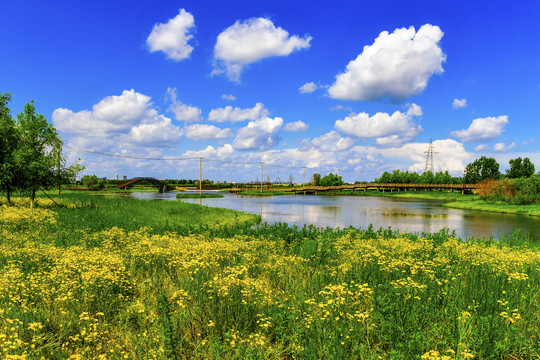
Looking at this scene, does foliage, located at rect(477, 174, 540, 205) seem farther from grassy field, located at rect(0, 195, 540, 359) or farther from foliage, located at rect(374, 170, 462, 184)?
foliage, located at rect(374, 170, 462, 184)

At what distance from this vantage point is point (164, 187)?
14325 centimetres

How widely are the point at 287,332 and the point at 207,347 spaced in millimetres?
1310

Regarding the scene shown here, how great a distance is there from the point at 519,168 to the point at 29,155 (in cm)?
12986

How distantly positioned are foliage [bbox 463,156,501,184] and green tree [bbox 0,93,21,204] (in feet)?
427

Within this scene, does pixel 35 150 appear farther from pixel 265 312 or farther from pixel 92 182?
pixel 92 182

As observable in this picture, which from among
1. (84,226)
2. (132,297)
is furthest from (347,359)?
(84,226)

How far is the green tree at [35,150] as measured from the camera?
24062mm

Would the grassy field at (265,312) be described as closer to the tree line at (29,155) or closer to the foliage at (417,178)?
the tree line at (29,155)

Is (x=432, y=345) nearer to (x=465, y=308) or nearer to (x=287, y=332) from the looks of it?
(x=465, y=308)

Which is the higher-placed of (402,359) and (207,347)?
(402,359)

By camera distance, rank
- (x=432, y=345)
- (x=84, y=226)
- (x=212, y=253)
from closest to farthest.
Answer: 1. (x=432, y=345)
2. (x=212, y=253)
3. (x=84, y=226)

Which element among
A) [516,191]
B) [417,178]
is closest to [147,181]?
[417,178]

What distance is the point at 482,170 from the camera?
114m

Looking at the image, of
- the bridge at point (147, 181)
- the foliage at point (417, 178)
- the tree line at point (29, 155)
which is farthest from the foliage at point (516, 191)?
the bridge at point (147, 181)
